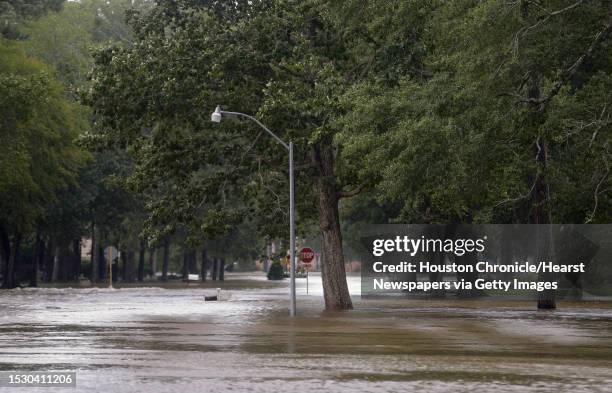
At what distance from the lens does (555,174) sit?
39875 mm

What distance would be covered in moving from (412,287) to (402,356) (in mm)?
48463

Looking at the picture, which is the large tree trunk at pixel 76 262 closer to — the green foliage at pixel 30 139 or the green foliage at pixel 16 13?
the green foliage at pixel 16 13

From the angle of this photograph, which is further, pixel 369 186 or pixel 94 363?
pixel 369 186

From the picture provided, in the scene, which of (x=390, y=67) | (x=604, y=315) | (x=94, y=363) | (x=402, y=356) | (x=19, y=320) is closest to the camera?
(x=94, y=363)

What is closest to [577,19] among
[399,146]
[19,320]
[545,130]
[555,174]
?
[545,130]

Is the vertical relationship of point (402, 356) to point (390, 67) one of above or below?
below

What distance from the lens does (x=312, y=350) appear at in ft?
Answer: 82.0

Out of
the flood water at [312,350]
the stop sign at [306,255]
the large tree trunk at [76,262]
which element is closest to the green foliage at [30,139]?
the stop sign at [306,255]

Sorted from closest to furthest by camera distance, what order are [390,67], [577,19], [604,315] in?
1. [577,19]
2. [390,67]
3. [604,315]

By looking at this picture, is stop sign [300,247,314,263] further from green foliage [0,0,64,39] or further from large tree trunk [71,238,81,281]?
large tree trunk [71,238,81,281]

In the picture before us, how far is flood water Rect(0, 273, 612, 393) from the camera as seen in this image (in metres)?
18.2

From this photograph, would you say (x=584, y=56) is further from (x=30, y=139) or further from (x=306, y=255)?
(x=30, y=139)

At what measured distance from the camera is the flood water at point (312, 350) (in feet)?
59.7

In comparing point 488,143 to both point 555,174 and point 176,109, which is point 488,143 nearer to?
point 555,174
